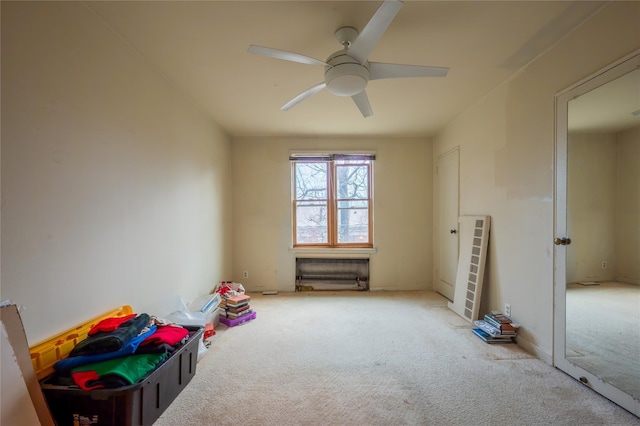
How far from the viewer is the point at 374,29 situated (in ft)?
4.45

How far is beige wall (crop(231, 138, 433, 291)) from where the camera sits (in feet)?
13.5

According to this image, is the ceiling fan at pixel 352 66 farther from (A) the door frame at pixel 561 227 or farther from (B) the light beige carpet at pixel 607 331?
(B) the light beige carpet at pixel 607 331

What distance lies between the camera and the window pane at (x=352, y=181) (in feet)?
13.8

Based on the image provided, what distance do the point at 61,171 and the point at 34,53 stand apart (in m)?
0.57

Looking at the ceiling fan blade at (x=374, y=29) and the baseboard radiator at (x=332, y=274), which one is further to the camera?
the baseboard radiator at (x=332, y=274)

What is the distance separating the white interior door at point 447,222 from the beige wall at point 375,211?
0.61 ft

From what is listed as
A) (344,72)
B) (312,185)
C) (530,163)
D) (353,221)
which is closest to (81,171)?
(344,72)

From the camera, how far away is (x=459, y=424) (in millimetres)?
1448

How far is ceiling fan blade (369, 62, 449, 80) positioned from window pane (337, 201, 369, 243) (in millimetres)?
2576

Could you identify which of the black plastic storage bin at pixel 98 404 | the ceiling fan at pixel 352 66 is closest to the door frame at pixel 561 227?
the ceiling fan at pixel 352 66

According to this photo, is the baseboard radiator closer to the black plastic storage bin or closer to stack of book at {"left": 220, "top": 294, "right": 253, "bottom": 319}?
stack of book at {"left": 220, "top": 294, "right": 253, "bottom": 319}

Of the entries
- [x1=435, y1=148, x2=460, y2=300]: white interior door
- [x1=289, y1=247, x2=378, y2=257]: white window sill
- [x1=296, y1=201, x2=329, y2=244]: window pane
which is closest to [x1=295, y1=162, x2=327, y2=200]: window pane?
[x1=296, y1=201, x2=329, y2=244]: window pane

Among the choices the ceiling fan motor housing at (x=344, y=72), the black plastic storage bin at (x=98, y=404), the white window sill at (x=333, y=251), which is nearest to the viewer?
the black plastic storage bin at (x=98, y=404)

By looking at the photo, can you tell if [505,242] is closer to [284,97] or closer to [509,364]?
[509,364]
